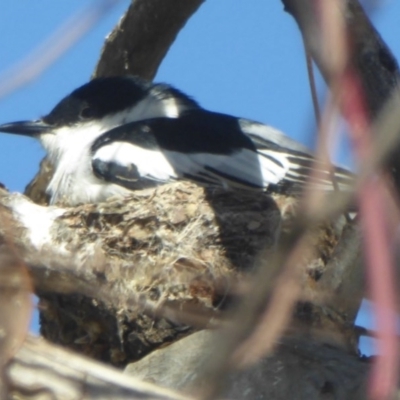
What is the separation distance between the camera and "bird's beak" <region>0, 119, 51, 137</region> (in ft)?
15.9

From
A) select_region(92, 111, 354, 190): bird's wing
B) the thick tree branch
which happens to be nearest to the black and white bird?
select_region(92, 111, 354, 190): bird's wing

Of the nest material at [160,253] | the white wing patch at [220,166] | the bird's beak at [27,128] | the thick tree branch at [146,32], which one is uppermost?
the thick tree branch at [146,32]

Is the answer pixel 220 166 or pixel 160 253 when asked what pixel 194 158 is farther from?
pixel 160 253

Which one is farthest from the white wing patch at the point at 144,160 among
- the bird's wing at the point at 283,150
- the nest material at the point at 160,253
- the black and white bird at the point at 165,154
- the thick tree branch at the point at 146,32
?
the thick tree branch at the point at 146,32

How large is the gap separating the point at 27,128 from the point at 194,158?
126 centimetres

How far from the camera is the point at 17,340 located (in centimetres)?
103

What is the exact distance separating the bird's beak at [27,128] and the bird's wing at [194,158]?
0.73m

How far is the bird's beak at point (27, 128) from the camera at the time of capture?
15.9 ft

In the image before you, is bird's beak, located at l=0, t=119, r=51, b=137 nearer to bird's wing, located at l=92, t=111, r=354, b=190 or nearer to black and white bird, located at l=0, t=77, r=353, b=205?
black and white bird, located at l=0, t=77, r=353, b=205

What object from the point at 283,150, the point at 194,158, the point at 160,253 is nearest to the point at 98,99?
the point at 194,158

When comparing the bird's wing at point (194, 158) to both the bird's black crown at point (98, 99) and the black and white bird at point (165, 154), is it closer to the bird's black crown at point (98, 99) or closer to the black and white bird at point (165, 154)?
the black and white bird at point (165, 154)

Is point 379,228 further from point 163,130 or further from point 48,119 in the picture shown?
point 48,119

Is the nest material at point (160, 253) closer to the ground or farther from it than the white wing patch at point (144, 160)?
closer to the ground

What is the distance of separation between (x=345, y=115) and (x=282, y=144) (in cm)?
352
